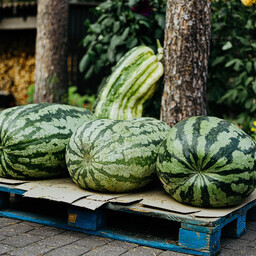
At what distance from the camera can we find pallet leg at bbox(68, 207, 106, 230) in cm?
276

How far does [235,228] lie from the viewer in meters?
2.78

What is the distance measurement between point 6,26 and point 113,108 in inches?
317

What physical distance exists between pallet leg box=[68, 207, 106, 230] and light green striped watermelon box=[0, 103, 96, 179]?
53cm

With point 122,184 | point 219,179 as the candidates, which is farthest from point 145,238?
point 219,179

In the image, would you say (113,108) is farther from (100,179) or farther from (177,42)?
(100,179)

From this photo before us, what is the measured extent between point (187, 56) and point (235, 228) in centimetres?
173

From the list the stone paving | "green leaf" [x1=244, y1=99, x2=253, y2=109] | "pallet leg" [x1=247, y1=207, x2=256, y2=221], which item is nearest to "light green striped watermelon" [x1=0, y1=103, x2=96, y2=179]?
the stone paving

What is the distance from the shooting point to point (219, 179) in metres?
2.53

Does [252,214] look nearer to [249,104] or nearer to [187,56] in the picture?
[187,56]

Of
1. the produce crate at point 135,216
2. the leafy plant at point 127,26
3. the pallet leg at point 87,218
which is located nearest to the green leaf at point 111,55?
the leafy plant at point 127,26

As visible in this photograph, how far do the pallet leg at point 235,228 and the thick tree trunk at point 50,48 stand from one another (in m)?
4.05

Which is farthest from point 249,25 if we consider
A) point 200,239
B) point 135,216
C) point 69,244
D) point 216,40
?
point 69,244

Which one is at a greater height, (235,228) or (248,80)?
(248,80)

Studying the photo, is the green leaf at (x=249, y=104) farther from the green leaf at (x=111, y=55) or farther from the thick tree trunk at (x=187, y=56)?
the green leaf at (x=111, y=55)
